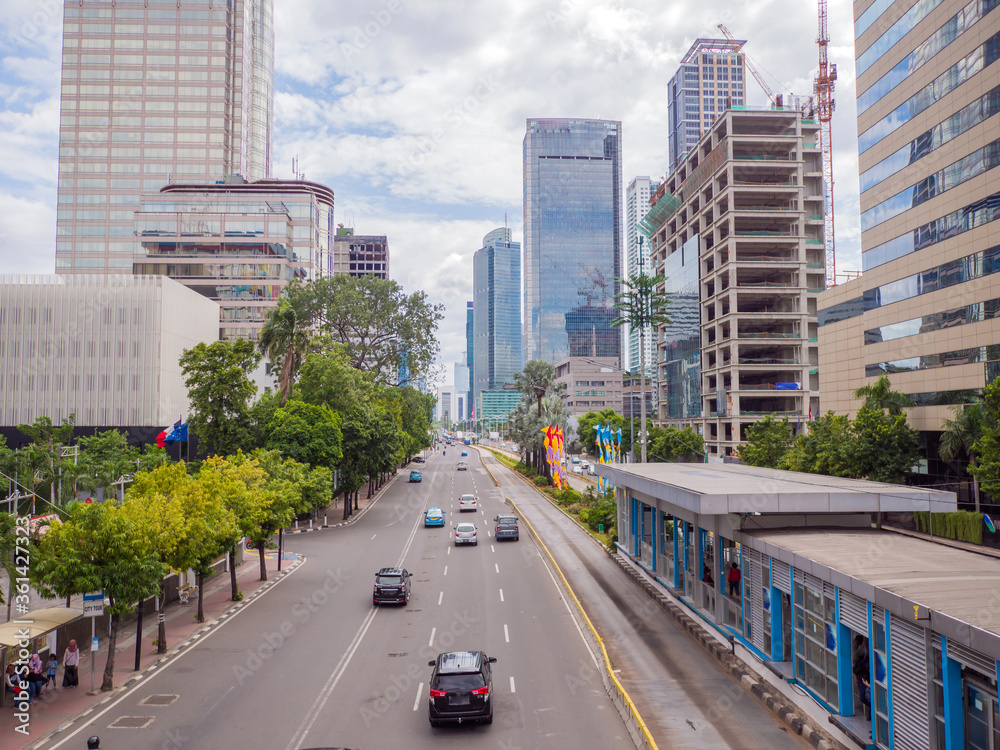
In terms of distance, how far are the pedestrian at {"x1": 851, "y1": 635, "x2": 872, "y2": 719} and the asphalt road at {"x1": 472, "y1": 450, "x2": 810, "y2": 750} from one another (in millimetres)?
1733

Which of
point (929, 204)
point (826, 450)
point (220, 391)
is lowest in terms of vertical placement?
point (826, 450)

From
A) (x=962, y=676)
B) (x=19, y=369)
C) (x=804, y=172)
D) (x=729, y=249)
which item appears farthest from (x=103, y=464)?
(x=804, y=172)

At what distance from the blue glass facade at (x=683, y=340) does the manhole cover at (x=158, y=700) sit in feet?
252

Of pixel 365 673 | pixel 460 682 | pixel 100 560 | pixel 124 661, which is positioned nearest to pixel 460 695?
pixel 460 682

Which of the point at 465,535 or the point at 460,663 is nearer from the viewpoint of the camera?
the point at 460,663

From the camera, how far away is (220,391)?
5009 centimetres

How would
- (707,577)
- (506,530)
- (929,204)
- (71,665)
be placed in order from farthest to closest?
1. (506,530)
2. (929,204)
3. (707,577)
4. (71,665)

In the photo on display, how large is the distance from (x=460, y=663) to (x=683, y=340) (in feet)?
272

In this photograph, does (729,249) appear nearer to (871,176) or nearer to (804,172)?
(804,172)

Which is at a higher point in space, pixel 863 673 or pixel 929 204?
pixel 929 204

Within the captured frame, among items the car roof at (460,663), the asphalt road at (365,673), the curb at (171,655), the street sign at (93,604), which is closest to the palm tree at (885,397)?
the asphalt road at (365,673)

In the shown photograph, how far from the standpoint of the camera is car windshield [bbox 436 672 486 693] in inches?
659

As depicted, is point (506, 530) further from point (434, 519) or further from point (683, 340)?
point (683, 340)

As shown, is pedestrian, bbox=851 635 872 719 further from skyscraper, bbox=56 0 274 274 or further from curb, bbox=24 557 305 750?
skyscraper, bbox=56 0 274 274
